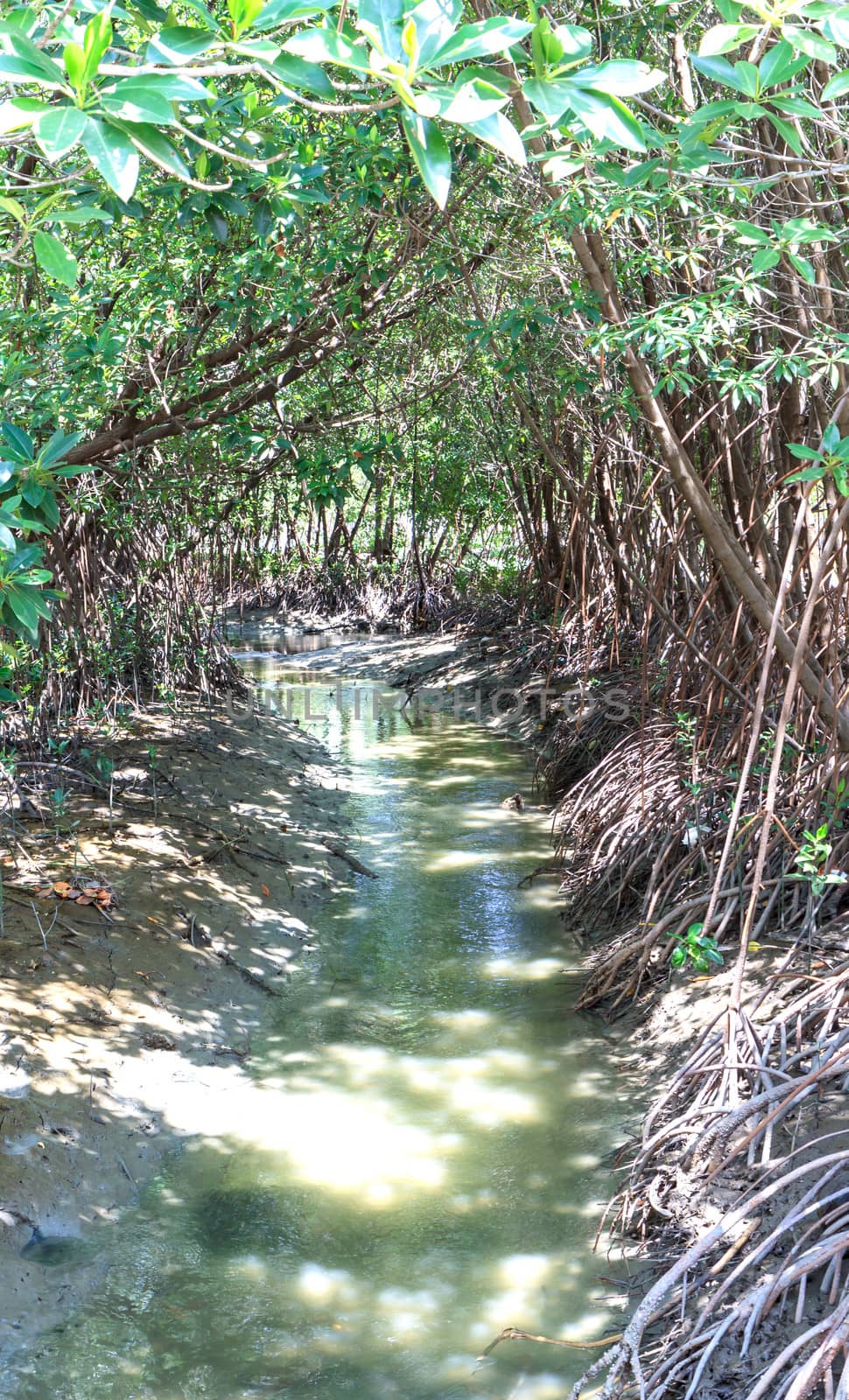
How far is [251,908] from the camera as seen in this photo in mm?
5383

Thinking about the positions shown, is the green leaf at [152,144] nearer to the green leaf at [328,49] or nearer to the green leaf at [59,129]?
the green leaf at [59,129]

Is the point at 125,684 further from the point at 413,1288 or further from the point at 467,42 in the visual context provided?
the point at 467,42

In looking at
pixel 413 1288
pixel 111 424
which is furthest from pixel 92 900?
pixel 111 424

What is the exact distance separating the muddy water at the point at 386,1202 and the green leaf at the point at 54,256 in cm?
242

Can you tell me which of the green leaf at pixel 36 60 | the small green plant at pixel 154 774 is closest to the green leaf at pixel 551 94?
the green leaf at pixel 36 60

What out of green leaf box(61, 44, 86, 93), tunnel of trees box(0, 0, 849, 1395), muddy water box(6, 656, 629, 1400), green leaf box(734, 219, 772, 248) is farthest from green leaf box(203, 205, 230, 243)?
muddy water box(6, 656, 629, 1400)

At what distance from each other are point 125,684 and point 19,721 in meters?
1.81

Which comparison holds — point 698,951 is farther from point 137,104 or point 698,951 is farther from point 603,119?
point 137,104

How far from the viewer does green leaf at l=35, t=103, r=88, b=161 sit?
1.29 meters

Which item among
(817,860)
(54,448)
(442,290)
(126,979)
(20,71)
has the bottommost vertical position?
(126,979)

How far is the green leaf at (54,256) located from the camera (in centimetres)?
156

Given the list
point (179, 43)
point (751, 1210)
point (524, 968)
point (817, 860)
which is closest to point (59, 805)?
point (524, 968)

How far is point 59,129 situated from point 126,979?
346 centimetres

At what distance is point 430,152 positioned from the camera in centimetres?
140
